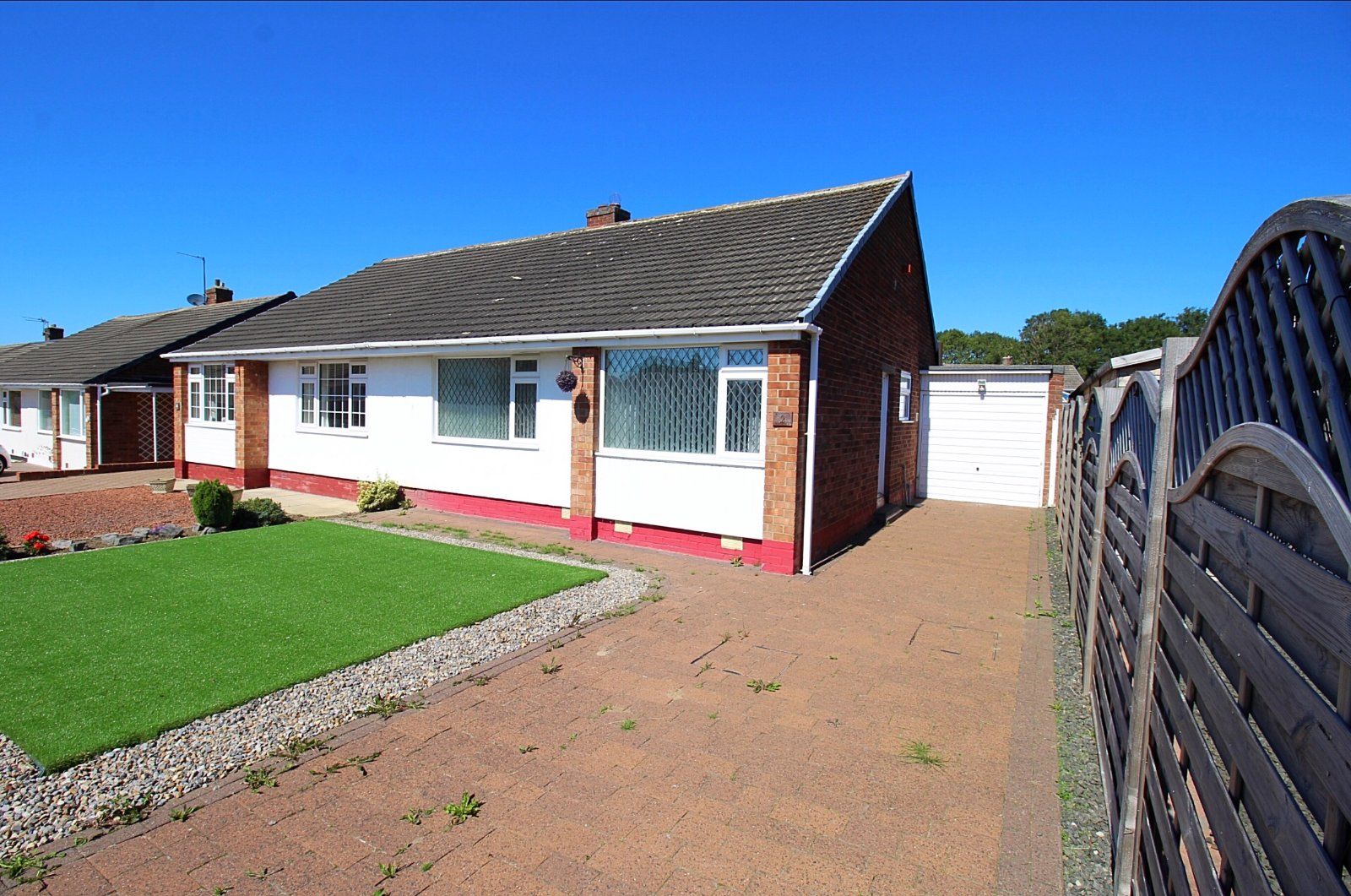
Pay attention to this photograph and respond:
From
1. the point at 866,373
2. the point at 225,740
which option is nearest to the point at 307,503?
the point at 225,740

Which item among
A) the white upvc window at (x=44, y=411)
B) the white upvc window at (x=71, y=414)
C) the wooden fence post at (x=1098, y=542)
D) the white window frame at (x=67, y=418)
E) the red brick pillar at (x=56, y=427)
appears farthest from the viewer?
the white upvc window at (x=44, y=411)

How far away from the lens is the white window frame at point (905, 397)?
45.6 feet

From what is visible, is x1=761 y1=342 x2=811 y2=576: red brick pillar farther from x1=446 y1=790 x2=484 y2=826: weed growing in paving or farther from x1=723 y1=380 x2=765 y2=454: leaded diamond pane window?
x1=446 y1=790 x2=484 y2=826: weed growing in paving

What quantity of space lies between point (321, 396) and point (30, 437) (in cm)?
1923

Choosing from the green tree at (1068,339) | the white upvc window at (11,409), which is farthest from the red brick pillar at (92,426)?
the green tree at (1068,339)

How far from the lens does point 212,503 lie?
35.3 feet

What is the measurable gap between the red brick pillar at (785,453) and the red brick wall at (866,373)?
1.41 feet

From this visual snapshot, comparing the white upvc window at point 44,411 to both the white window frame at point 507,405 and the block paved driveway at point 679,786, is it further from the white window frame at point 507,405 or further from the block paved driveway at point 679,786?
the block paved driveway at point 679,786

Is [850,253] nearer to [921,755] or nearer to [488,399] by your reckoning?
[488,399]

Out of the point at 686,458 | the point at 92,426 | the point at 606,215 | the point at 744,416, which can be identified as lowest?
the point at 92,426

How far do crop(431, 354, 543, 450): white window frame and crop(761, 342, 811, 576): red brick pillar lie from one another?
4.32 meters

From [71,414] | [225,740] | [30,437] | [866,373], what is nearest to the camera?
[225,740]

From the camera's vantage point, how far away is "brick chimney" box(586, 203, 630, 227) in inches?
639

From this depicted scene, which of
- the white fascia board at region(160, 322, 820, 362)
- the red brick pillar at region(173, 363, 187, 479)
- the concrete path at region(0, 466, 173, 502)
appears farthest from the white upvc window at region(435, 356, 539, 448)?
the red brick pillar at region(173, 363, 187, 479)
